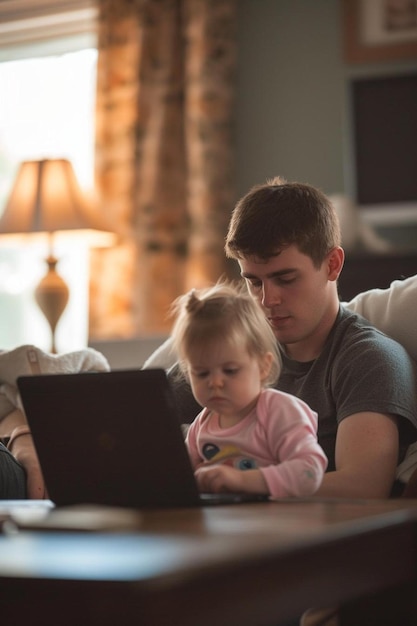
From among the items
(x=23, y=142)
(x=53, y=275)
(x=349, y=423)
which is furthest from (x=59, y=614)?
(x=23, y=142)

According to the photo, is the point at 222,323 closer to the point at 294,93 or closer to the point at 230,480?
the point at 230,480

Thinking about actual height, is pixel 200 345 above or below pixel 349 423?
above

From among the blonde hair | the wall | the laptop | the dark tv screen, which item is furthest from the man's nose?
the wall

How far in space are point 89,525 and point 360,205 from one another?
316 cm

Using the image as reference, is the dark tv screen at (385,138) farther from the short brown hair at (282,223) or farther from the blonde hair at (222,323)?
the blonde hair at (222,323)

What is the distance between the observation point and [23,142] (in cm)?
493

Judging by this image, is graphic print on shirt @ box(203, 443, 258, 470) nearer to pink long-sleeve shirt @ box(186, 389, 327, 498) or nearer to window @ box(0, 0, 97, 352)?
pink long-sleeve shirt @ box(186, 389, 327, 498)

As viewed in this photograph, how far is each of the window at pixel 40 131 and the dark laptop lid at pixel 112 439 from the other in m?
3.35

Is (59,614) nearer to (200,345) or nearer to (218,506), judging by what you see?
(218,506)

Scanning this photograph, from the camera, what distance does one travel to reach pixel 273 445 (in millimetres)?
1423

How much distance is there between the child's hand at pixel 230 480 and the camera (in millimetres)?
1327

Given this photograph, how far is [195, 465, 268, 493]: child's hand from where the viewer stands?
133cm

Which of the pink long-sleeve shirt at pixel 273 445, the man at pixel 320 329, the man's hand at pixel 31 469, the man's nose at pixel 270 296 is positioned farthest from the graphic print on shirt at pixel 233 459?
the man's hand at pixel 31 469

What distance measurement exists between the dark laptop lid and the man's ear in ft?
2.14
